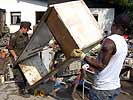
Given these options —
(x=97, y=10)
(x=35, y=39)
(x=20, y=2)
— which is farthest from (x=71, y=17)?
(x=20, y=2)

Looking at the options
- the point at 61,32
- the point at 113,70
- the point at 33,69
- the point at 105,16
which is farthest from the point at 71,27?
the point at 105,16

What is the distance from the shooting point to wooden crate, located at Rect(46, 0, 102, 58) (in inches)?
216

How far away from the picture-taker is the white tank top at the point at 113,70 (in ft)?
12.8

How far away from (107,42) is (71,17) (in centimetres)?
198

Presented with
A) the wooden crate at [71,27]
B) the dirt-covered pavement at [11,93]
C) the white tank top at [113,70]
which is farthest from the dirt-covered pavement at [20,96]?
the white tank top at [113,70]

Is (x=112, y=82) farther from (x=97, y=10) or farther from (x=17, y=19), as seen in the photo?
(x=17, y=19)

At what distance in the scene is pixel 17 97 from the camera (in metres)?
6.96

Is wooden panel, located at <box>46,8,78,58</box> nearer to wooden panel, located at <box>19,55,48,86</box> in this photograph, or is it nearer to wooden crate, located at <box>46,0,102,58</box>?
wooden crate, located at <box>46,0,102,58</box>

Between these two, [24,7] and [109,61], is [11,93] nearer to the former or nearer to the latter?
[109,61]

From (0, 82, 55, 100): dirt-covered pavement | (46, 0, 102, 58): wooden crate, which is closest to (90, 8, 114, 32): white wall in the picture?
(0, 82, 55, 100): dirt-covered pavement

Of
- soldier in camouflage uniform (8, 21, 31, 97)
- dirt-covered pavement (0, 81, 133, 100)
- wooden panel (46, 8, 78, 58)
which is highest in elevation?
wooden panel (46, 8, 78, 58)

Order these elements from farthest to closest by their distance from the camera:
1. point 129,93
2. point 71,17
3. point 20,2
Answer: point 20,2 → point 129,93 → point 71,17

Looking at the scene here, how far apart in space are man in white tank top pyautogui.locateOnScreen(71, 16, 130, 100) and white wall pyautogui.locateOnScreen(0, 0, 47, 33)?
77.1 ft

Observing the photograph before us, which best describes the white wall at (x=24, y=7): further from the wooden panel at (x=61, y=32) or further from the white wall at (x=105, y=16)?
the wooden panel at (x=61, y=32)
